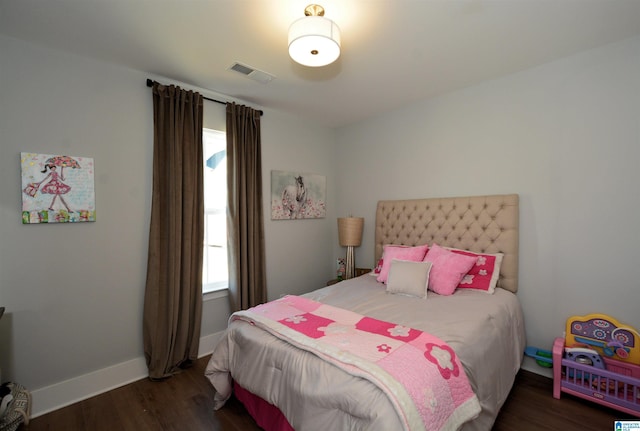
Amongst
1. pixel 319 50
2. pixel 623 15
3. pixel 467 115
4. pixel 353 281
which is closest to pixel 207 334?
pixel 353 281

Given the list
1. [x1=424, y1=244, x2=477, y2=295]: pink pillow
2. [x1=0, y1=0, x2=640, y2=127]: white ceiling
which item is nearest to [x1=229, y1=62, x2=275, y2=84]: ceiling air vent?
[x1=0, y1=0, x2=640, y2=127]: white ceiling

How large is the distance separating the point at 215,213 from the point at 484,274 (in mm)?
2684

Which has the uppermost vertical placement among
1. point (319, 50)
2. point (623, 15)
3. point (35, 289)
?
point (623, 15)

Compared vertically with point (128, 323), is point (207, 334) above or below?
below

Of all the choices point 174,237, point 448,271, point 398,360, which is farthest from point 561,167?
point 174,237

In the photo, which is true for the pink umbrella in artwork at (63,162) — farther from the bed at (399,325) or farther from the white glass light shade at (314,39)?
the white glass light shade at (314,39)

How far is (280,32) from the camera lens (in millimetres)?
1904

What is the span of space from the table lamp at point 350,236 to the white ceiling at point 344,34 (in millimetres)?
1574

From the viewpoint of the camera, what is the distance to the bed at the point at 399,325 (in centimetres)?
125

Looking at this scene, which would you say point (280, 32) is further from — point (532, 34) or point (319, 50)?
point (532, 34)

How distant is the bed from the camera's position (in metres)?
1.25

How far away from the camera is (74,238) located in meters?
2.15

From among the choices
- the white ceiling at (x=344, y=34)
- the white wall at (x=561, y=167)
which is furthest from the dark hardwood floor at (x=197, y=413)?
the white ceiling at (x=344, y=34)

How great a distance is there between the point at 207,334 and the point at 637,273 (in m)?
3.62
